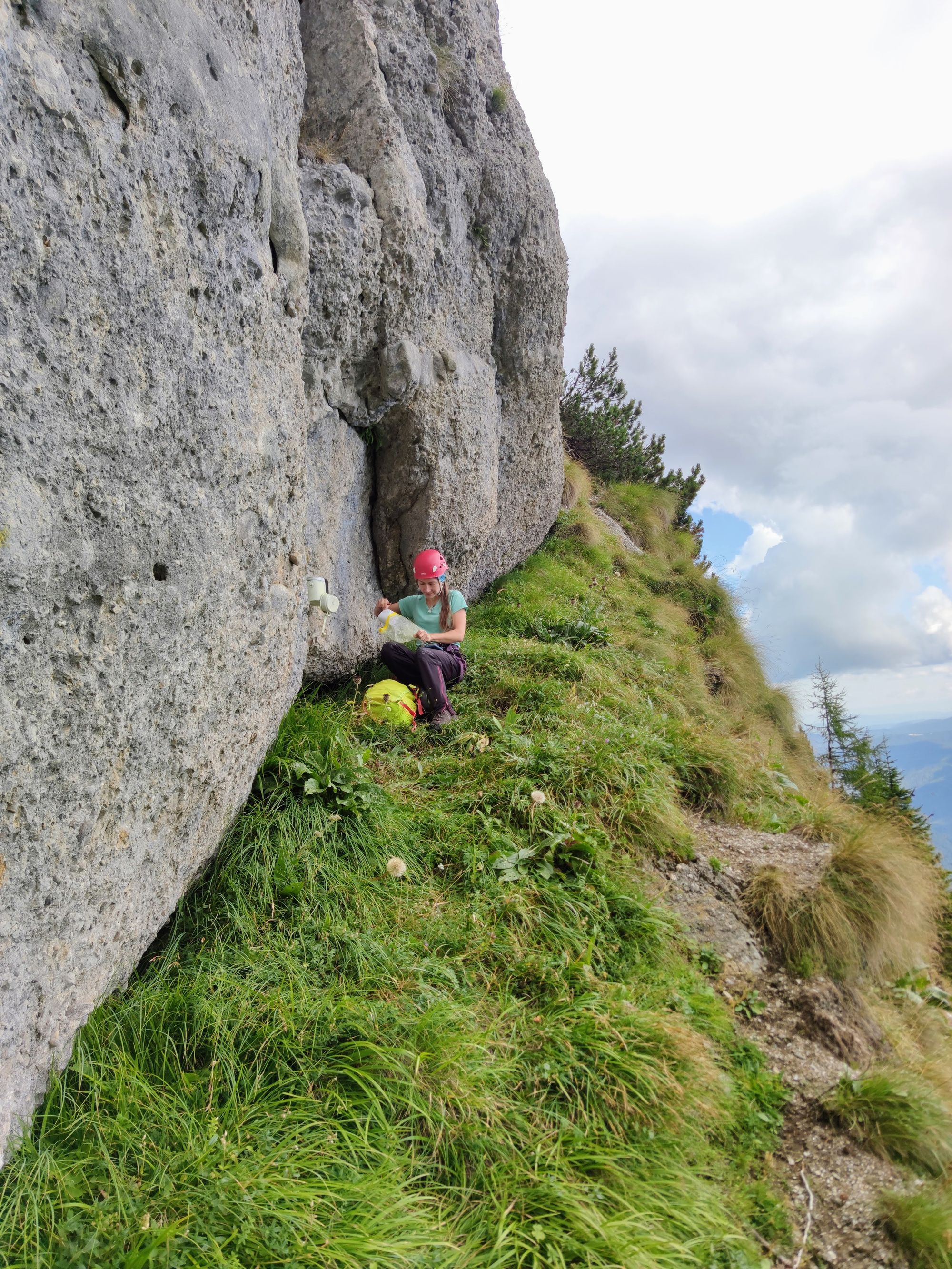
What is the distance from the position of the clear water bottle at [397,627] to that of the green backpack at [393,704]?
0.49 m

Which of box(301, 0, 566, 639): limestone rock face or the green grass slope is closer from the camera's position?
the green grass slope

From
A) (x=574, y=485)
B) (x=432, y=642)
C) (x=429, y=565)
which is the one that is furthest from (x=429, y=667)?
(x=574, y=485)

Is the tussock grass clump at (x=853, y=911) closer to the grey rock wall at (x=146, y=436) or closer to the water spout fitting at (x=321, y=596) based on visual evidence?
the grey rock wall at (x=146, y=436)

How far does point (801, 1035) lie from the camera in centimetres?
413

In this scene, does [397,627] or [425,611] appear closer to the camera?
[397,627]

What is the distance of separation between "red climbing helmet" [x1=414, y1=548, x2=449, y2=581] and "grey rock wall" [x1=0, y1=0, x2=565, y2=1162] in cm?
110

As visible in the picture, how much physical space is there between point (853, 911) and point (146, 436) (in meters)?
5.02

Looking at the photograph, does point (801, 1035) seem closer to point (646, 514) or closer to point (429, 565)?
point (429, 565)

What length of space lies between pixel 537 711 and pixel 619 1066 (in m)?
3.65

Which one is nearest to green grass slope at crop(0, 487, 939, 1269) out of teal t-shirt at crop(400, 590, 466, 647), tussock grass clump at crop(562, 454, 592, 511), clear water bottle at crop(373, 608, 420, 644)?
clear water bottle at crop(373, 608, 420, 644)

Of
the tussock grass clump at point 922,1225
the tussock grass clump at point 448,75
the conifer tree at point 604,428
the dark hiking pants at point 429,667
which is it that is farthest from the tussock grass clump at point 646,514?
the tussock grass clump at point 922,1225

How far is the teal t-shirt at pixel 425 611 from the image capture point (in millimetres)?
7039

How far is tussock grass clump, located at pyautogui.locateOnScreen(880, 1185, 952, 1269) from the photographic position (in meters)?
2.99

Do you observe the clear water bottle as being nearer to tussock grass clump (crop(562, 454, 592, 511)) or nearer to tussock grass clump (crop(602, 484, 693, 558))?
tussock grass clump (crop(562, 454, 592, 511))
